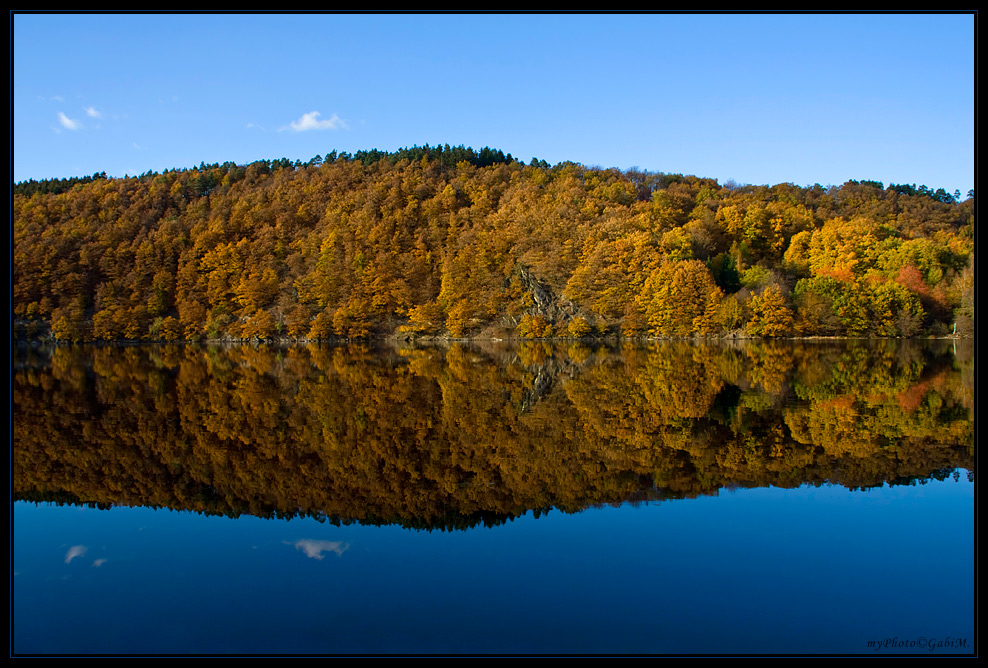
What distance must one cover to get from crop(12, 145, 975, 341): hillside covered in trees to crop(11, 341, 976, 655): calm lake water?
145ft

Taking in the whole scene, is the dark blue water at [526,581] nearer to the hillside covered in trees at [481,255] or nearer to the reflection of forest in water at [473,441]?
the reflection of forest in water at [473,441]

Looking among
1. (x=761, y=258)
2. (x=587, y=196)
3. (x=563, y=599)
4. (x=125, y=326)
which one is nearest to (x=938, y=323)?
(x=761, y=258)

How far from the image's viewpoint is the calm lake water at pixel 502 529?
18.5ft

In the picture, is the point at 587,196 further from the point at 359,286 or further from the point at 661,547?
the point at 661,547

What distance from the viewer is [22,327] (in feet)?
257

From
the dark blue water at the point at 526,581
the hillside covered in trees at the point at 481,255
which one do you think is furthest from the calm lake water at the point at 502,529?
the hillside covered in trees at the point at 481,255

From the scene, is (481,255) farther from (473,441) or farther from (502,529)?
(502,529)

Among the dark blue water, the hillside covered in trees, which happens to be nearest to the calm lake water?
the dark blue water

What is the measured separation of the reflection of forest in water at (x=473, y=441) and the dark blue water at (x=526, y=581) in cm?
83

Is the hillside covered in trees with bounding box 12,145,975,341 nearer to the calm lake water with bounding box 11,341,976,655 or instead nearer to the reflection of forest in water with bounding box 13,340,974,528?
the reflection of forest in water with bounding box 13,340,974,528

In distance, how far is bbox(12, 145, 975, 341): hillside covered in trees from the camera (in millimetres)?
57375

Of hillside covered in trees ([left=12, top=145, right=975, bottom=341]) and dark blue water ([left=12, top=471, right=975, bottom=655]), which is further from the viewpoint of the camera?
hillside covered in trees ([left=12, top=145, right=975, bottom=341])

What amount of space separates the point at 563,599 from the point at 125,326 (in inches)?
3381

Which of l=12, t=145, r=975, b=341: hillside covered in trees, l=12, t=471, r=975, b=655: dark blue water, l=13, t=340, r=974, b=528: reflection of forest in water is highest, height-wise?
l=12, t=145, r=975, b=341: hillside covered in trees
